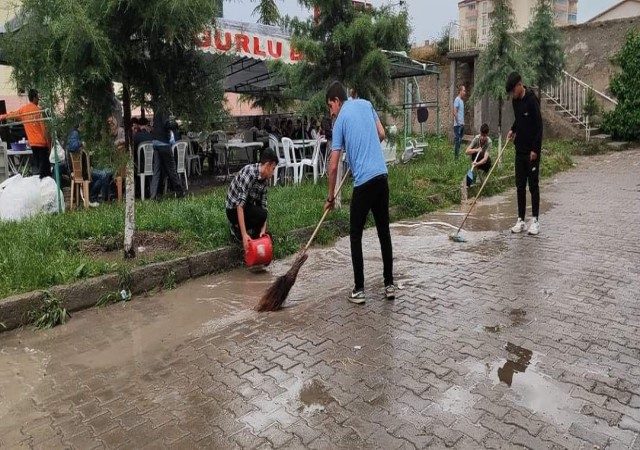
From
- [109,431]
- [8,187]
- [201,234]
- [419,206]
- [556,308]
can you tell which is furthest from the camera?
[419,206]

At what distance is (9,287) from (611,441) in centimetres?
455

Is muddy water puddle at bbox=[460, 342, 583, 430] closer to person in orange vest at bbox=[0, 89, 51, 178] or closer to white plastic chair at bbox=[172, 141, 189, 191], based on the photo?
white plastic chair at bbox=[172, 141, 189, 191]

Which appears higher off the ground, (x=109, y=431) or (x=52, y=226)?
(x=52, y=226)

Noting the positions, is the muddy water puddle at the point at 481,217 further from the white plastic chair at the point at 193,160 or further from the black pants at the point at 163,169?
the white plastic chair at the point at 193,160

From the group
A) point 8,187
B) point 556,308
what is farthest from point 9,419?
point 8,187

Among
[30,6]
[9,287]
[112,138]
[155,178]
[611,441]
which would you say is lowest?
[611,441]

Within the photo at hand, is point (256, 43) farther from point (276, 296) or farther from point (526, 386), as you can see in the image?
point (526, 386)

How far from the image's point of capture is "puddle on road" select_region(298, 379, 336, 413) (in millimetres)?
3199

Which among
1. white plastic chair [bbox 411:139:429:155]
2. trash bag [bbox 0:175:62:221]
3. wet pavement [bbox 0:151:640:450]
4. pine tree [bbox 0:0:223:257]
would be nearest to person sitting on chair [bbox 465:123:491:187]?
wet pavement [bbox 0:151:640:450]

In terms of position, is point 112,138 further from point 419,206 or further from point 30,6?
point 419,206

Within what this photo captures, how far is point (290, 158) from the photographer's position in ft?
35.1

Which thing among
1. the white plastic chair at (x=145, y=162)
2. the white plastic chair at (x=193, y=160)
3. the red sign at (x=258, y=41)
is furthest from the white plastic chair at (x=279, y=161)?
the white plastic chair at (x=193, y=160)

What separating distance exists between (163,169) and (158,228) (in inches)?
122

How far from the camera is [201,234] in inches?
248
